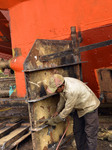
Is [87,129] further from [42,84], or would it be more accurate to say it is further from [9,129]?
[9,129]

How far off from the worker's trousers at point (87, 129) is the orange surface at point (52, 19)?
4.25 ft

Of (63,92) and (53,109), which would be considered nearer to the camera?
(63,92)

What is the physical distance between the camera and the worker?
2.28 meters

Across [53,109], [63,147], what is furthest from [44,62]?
[63,147]

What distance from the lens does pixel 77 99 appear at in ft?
7.97

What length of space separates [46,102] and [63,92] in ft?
1.58

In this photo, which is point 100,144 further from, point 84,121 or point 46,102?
point 46,102

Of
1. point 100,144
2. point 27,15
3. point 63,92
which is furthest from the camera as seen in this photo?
point 27,15

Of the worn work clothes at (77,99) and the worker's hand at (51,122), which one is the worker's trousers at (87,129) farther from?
the worker's hand at (51,122)

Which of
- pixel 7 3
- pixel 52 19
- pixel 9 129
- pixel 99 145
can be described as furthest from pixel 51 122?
pixel 7 3

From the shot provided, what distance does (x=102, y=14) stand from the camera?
10.9 feet

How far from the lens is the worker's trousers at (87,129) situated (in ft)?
8.23

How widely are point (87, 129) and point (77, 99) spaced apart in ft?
1.84

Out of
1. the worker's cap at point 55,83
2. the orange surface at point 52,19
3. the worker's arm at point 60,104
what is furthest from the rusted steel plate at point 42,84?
the orange surface at point 52,19
